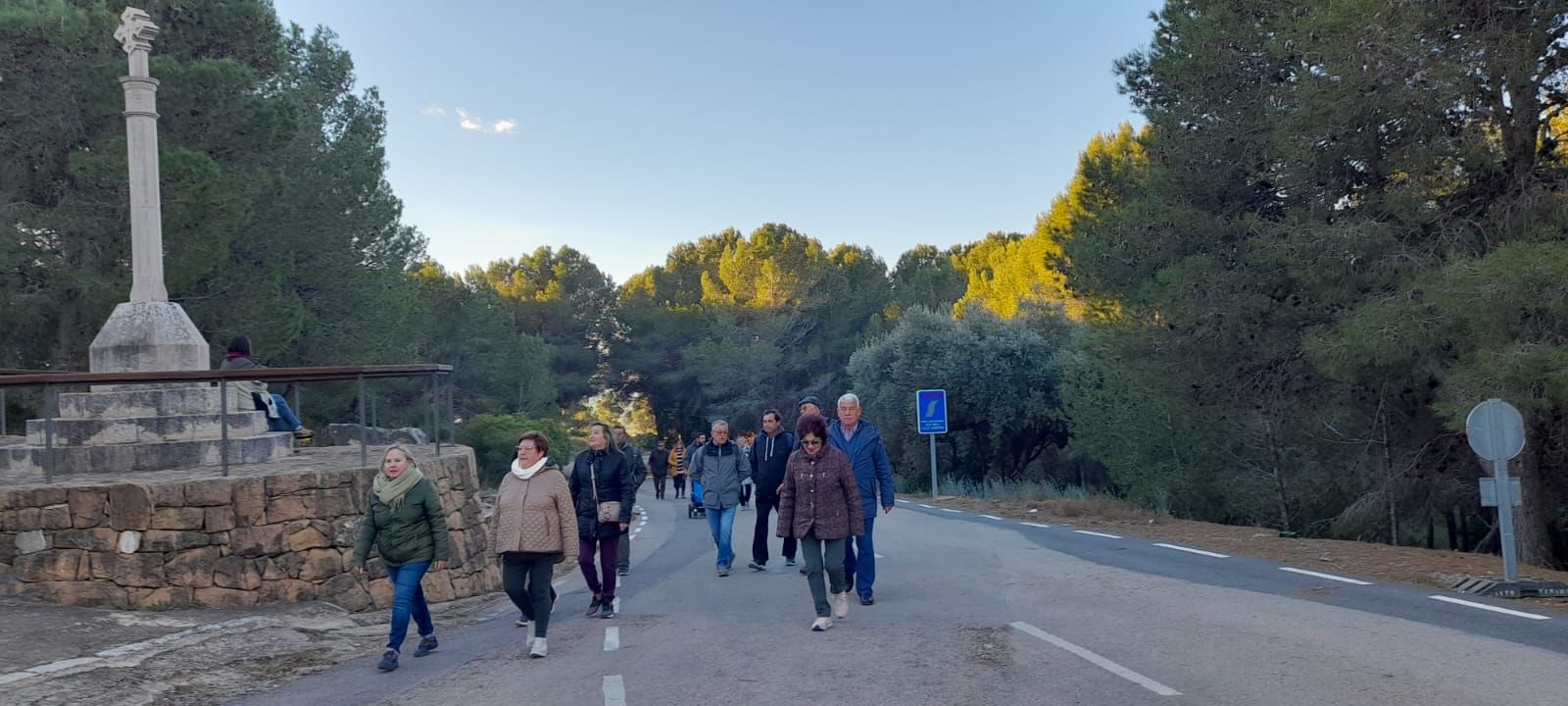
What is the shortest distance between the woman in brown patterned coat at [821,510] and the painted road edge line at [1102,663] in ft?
4.58

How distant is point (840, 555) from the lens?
26.6 ft

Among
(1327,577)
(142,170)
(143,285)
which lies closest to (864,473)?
(1327,577)

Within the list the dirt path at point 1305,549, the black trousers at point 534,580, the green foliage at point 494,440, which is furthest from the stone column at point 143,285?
the green foliage at point 494,440

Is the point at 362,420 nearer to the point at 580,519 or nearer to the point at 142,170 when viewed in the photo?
the point at 580,519

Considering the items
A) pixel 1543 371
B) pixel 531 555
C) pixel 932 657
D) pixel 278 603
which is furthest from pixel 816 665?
pixel 1543 371

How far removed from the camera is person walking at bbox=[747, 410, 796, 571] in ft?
37.6

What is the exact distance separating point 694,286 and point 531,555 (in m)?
62.4

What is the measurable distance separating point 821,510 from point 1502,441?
659 centimetres

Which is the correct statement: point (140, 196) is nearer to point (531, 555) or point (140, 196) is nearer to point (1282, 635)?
point (531, 555)

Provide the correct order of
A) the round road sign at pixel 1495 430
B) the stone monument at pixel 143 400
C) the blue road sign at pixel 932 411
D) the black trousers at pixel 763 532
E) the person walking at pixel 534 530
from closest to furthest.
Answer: the person walking at pixel 534 530 → the round road sign at pixel 1495 430 → the stone monument at pixel 143 400 → the black trousers at pixel 763 532 → the blue road sign at pixel 932 411

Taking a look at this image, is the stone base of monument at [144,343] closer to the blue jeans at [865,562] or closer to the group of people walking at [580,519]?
the group of people walking at [580,519]

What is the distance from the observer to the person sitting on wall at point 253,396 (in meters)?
12.9

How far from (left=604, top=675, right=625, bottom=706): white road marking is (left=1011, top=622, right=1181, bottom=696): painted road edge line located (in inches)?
113

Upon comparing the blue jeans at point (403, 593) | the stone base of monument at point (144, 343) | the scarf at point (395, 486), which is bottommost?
the blue jeans at point (403, 593)
